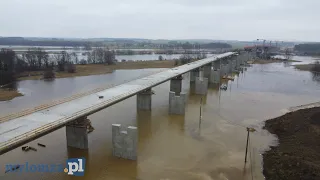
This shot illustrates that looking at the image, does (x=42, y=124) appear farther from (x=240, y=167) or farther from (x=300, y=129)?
(x=300, y=129)

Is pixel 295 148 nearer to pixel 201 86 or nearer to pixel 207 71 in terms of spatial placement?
pixel 201 86

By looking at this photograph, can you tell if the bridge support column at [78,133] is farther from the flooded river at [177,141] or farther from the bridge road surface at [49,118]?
the bridge road surface at [49,118]

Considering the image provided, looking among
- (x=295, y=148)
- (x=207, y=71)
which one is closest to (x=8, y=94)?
(x=207, y=71)

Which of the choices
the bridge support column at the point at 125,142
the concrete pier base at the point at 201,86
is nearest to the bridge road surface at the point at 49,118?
the bridge support column at the point at 125,142

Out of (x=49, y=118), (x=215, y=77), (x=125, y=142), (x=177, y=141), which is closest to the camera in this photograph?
(x=49, y=118)

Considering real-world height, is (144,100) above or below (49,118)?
below

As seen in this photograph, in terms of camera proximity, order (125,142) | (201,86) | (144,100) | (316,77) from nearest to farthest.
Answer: (125,142)
(144,100)
(201,86)
(316,77)

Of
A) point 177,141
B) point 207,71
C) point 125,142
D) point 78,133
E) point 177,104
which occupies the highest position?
point 207,71
